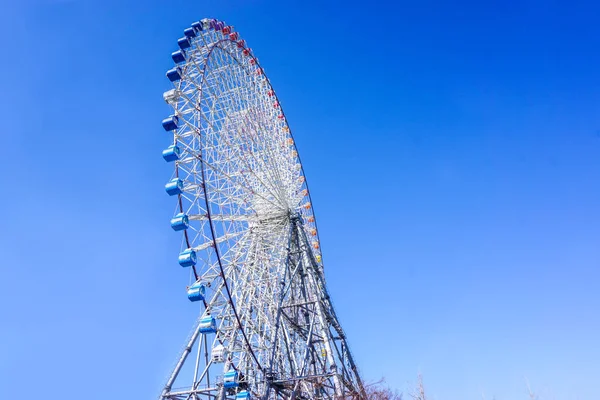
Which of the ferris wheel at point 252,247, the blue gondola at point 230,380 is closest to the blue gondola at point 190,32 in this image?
the ferris wheel at point 252,247

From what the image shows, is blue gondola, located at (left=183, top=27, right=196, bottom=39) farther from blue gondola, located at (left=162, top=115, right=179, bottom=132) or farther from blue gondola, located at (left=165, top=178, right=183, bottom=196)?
blue gondola, located at (left=165, top=178, right=183, bottom=196)

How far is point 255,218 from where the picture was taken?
1305 inches

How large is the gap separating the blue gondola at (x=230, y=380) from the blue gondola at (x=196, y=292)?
4044 millimetres

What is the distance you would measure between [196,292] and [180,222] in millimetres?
3762

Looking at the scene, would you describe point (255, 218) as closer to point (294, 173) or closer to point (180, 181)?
point (294, 173)

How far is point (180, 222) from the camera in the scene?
79.6ft

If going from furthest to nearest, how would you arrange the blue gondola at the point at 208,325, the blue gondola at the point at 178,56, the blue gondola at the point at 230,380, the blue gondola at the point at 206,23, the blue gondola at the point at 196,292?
the blue gondola at the point at 206,23, the blue gondola at the point at 178,56, the blue gondola at the point at 208,325, the blue gondola at the point at 196,292, the blue gondola at the point at 230,380

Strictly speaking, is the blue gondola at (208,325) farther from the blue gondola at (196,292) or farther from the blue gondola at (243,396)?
the blue gondola at (243,396)

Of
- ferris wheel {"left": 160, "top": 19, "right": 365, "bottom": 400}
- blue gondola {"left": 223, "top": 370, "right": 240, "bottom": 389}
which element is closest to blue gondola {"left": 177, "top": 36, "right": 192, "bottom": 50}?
ferris wheel {"left": 160, "top": 19, "right": 365, "bottom": 400}

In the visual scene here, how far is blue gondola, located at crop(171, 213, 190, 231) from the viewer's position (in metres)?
24.3

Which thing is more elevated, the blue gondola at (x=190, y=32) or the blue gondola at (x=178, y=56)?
the blue gondola at (x=190, y=32)

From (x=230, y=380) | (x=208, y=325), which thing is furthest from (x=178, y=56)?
(x=230, y=380)

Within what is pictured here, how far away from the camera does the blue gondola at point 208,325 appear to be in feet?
77.9

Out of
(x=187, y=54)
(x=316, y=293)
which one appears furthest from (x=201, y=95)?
(x=316, y=293)
